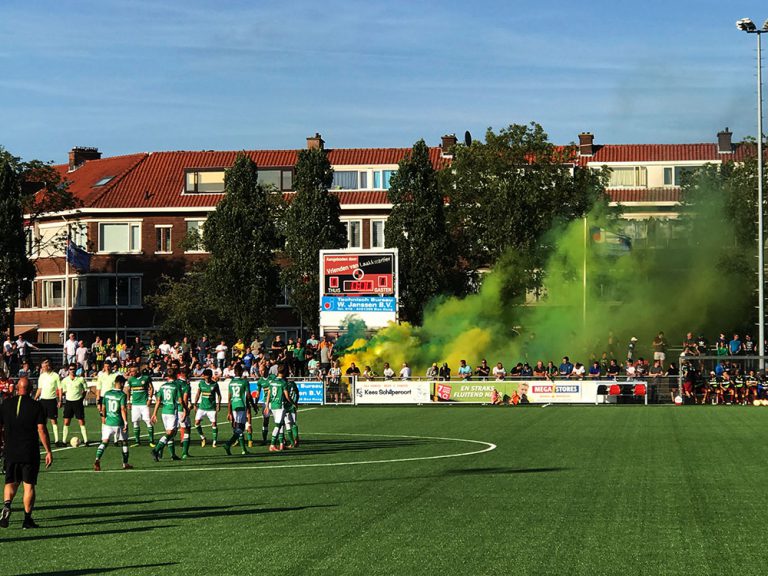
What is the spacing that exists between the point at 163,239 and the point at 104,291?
225 inches

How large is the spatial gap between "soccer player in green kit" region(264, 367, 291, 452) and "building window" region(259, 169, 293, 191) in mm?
61635

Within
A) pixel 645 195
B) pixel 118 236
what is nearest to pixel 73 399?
pixel 118 236

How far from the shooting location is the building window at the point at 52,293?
94.5m

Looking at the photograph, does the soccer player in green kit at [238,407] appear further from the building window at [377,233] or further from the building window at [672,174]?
the building window at [672,174]

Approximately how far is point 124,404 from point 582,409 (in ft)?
84.5

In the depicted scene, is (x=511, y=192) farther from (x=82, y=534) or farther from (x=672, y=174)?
(x=82, y=534)

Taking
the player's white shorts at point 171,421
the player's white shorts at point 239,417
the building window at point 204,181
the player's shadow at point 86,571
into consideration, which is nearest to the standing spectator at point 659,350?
the player's white shorts at point 239,417

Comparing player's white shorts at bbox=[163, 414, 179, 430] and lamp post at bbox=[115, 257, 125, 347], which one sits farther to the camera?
lamp post at bbox=[115, 257, 125, 347]

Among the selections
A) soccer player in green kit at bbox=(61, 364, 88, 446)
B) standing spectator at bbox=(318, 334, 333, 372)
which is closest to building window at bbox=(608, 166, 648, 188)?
standing spectator at bbox=(318, 334, 333, 372)

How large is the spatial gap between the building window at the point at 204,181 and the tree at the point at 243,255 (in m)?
17.2

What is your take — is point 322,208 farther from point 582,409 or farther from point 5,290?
point 582,409

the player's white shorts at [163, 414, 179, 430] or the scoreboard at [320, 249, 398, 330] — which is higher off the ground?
the scoreboard at [320, 249, 398, 330]

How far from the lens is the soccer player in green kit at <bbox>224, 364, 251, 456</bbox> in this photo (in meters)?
32.5

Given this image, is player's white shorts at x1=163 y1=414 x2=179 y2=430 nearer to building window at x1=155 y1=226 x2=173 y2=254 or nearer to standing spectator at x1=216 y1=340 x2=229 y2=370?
standing spectator at x1=216 y1=340 x2=229 y2=370
